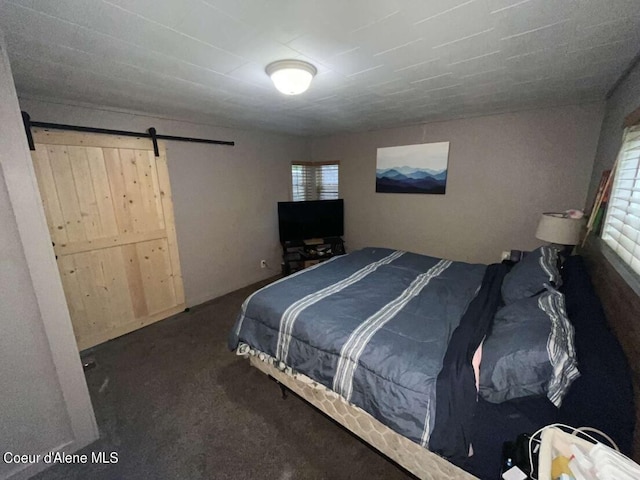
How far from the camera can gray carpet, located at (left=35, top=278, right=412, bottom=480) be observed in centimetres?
147

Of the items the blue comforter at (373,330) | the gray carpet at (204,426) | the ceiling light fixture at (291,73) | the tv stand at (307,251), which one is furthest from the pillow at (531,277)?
the tv stand at (307,251)

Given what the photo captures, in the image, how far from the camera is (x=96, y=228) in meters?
2.56

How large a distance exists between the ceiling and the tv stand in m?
2.27

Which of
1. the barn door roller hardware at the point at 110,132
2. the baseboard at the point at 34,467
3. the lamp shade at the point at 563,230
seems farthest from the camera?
the lamp shade at the point at 563,230

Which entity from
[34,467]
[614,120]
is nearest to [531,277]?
[614,120]

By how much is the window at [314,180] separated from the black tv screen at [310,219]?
404mm

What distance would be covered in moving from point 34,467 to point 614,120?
4.59 m

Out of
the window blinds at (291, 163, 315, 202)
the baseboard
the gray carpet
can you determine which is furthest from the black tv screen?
the baseboard

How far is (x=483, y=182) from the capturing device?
316cm

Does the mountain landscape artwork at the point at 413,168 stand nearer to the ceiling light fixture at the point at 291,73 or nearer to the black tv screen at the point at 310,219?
the black tv screen at the point at 310,219

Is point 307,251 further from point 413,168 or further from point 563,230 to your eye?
point 563,230

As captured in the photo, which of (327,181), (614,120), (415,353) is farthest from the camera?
(327,181)

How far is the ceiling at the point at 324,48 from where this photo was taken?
1.11 meters

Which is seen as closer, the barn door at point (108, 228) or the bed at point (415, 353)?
the bed at point (415, 353)
